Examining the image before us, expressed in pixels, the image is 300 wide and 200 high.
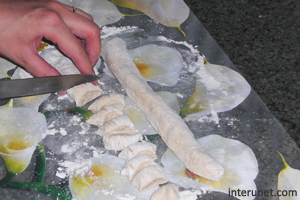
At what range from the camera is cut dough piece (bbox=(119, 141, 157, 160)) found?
1.04m

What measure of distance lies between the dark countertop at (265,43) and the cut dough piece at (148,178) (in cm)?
59

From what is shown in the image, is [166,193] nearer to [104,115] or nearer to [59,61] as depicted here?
[104,115]

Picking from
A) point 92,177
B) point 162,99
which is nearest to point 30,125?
point 92,177

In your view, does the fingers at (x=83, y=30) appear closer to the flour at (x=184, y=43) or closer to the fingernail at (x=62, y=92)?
the fingernail at (x=62, y=92)

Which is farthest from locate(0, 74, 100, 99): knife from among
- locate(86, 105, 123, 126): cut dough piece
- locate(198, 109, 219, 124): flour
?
locate(198, 109, 219, 124): flour

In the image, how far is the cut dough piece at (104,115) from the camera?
1.14 metres

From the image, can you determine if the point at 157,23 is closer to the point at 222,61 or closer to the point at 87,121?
the point at 222,61

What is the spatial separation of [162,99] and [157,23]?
1.68 ft

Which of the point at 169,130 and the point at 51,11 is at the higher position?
the point at 51,11

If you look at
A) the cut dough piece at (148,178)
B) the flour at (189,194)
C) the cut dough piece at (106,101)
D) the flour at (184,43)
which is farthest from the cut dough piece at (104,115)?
the flour at (184,43)

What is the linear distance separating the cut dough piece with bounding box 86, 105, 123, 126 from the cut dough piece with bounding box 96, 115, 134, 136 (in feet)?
0.11

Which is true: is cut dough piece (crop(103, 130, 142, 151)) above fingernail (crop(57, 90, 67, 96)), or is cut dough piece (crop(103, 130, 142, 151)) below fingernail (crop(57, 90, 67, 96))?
below

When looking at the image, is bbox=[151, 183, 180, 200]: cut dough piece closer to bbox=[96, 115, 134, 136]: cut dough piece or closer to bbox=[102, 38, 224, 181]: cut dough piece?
bbox=[102, 38, 224, 181]: cut dough piece

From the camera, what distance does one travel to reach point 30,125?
3.69 ft
